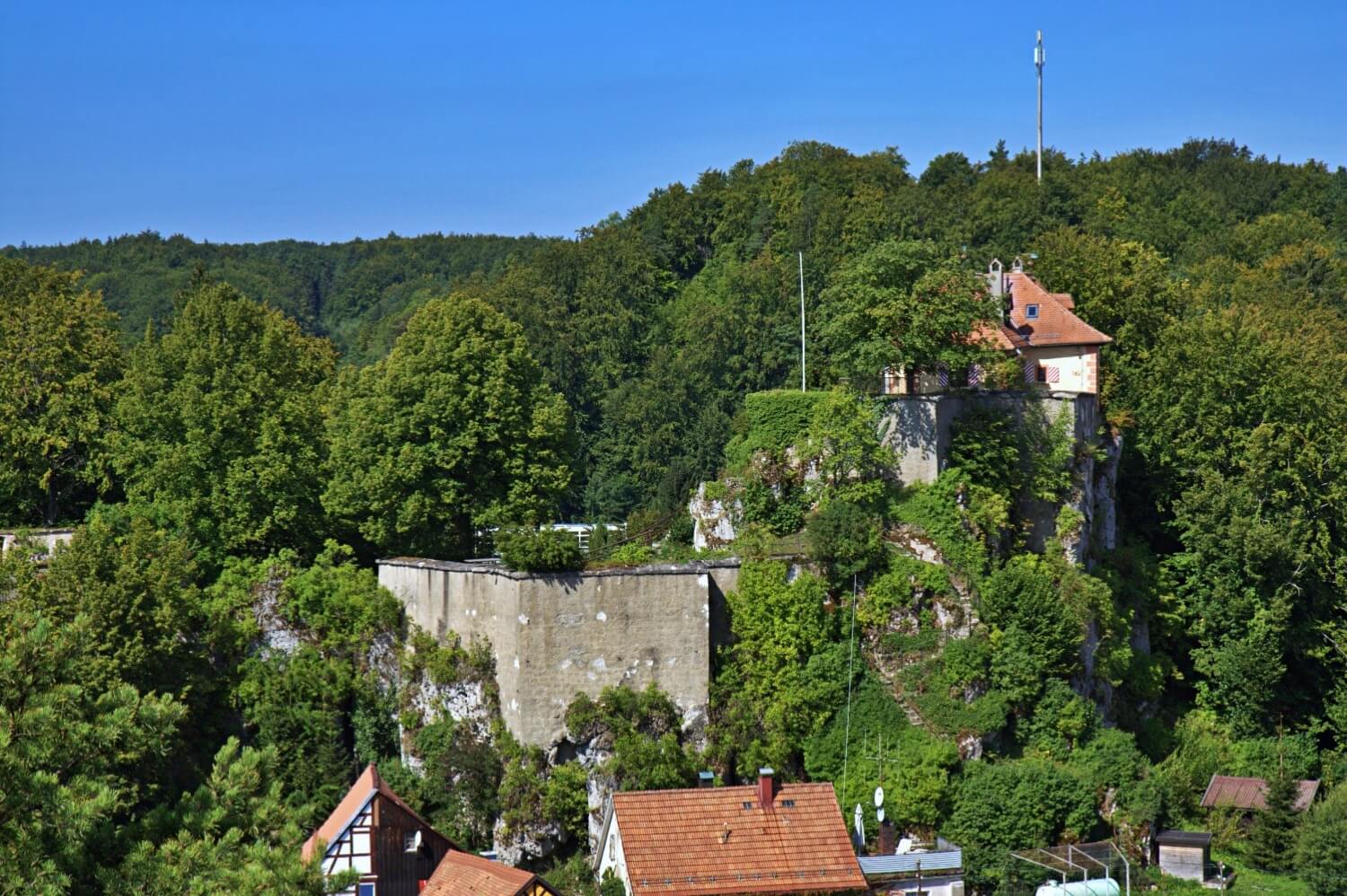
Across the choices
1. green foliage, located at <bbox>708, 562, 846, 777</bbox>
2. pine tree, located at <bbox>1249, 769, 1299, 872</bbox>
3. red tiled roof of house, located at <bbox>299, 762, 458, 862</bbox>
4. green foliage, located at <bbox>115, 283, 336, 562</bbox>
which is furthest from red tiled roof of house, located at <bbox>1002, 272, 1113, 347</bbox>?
red tiled roof of house, located at <bbox>299, 762, 458, 862</bbox>

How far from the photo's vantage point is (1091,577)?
49250mm

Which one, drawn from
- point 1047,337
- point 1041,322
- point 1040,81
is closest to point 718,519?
point 1047,337

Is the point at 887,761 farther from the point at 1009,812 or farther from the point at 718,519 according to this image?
the point at 718,519

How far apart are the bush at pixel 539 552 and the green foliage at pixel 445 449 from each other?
5836mm

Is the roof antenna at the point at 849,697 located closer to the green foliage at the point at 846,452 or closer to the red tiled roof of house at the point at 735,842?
the green foliage at the point at 846,452

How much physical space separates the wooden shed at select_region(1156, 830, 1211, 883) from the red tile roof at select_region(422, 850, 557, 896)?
15596mm

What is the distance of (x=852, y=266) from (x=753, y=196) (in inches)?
1694

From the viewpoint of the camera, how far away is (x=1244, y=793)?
4994 centimetres

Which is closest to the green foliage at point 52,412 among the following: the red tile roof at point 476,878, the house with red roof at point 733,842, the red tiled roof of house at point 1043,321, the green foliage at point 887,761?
the red tile roof at point 476,878

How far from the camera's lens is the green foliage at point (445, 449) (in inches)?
1944

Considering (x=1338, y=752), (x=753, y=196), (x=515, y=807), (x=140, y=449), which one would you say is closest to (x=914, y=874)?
(x=515, y=807)

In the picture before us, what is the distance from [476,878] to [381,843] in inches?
124

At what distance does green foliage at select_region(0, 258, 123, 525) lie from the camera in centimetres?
5350

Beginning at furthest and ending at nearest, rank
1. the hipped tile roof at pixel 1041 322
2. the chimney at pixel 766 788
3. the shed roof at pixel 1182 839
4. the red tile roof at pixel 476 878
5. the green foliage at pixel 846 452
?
the hipped tile roof at pixel 1041 322 < the green foliage at pixel 846 452 < the shed roof at pixel 1182 839 < the chimney at pixel 766 788 < the red tile roof at pixel 476 878
